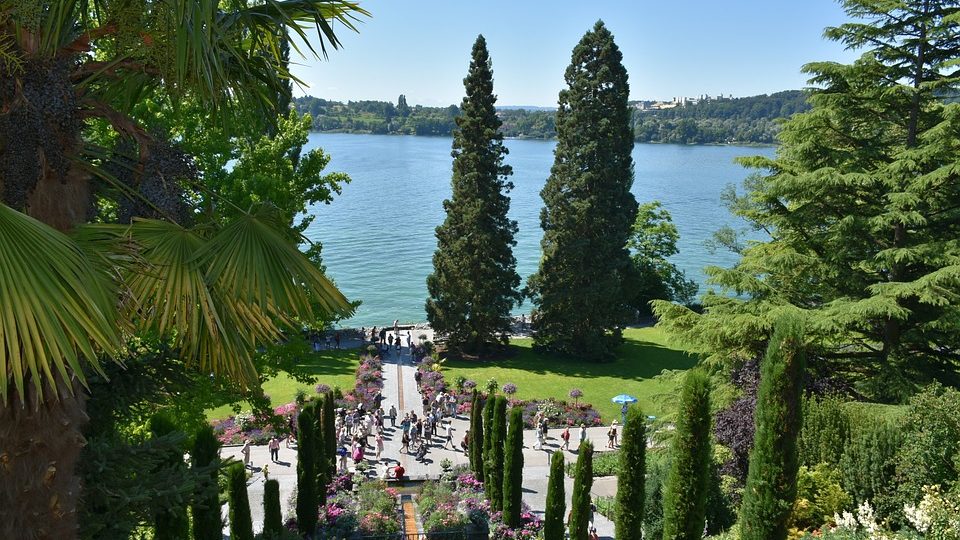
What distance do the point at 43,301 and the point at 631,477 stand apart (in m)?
10.8

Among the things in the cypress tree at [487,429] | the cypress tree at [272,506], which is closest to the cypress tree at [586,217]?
the cypress tree at [487,429]

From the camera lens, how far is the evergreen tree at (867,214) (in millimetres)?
15203

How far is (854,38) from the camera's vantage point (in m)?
16.4

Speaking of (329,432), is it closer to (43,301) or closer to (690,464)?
(690,464)

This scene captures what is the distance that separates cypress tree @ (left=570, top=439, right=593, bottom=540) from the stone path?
3.73 metres

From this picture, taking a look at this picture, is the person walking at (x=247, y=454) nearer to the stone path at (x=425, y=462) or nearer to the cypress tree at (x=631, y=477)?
the stone path at (x=425, y=462)

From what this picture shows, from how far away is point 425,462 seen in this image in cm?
2403

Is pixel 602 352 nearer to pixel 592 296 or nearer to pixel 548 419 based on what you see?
pixel 592 296

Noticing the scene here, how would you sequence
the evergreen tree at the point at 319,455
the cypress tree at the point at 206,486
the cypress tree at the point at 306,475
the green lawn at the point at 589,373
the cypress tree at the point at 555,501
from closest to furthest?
the cypress tree at the point at 206,486
the cypress tree at the point at 555,501
the cypress tree at the point at 306,475
the evergreen tree at the point at 319,455
the green lawn at the point at 589,373

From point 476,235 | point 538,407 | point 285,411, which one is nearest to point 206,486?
point 285,411

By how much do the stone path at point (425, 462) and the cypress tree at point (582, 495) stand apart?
3.73m

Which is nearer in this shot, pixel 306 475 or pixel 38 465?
pixel 38 465

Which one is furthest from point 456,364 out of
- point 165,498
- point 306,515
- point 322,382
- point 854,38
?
point 165,498

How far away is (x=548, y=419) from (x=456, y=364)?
880 centimetres
